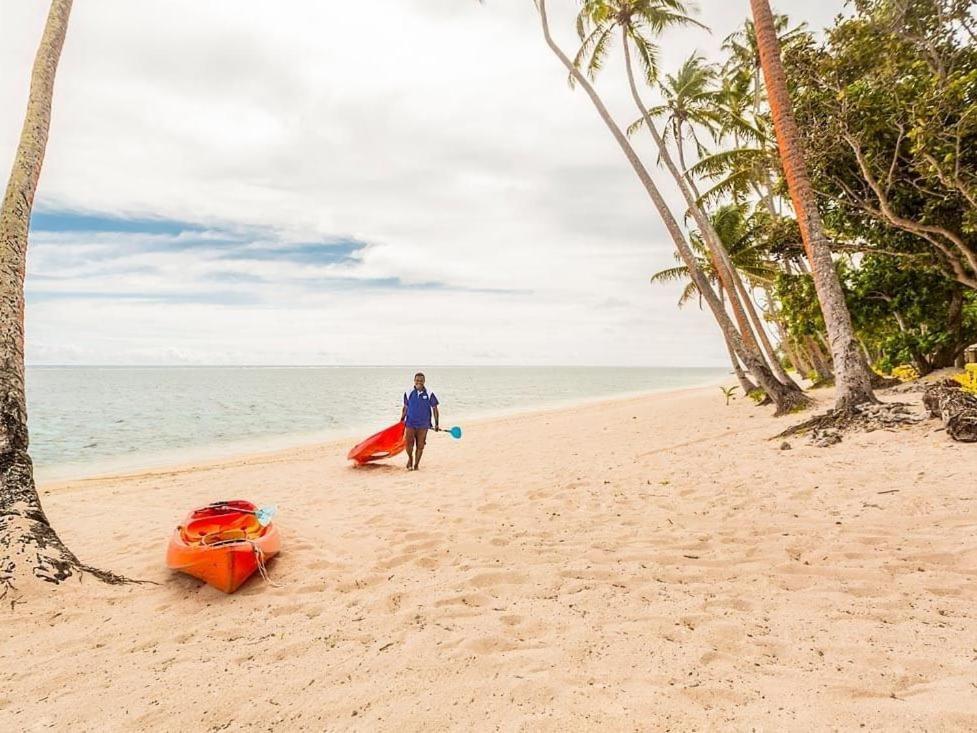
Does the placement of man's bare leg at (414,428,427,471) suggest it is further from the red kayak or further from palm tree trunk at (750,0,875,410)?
palm tree trunk at (750,0,875,410)

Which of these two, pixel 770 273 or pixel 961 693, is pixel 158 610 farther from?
pixel 770 273

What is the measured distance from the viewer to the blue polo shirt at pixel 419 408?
989 cm

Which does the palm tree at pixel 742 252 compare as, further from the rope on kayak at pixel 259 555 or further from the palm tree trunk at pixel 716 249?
the rope on kayak at pixel 259 555

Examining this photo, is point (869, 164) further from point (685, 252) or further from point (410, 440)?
point (410, 440)

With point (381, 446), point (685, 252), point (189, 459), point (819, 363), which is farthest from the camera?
point (819, 363)

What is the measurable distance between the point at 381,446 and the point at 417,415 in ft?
5.25

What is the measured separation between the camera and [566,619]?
11.1ft

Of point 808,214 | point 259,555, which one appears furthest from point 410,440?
point 808,214

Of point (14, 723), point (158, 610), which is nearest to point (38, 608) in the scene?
point (158, 610)

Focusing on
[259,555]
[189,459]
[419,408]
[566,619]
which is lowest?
Result: [189,459]

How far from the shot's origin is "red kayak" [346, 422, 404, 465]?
1092 centimetres

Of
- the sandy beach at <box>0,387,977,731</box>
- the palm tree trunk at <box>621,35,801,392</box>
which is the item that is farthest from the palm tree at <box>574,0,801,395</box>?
the sandy beach at <box>0,387,977,731</box>

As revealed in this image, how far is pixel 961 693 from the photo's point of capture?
2316 mm

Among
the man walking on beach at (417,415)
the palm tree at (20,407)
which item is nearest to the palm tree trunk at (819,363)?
the man walking on beach at (417,415)
